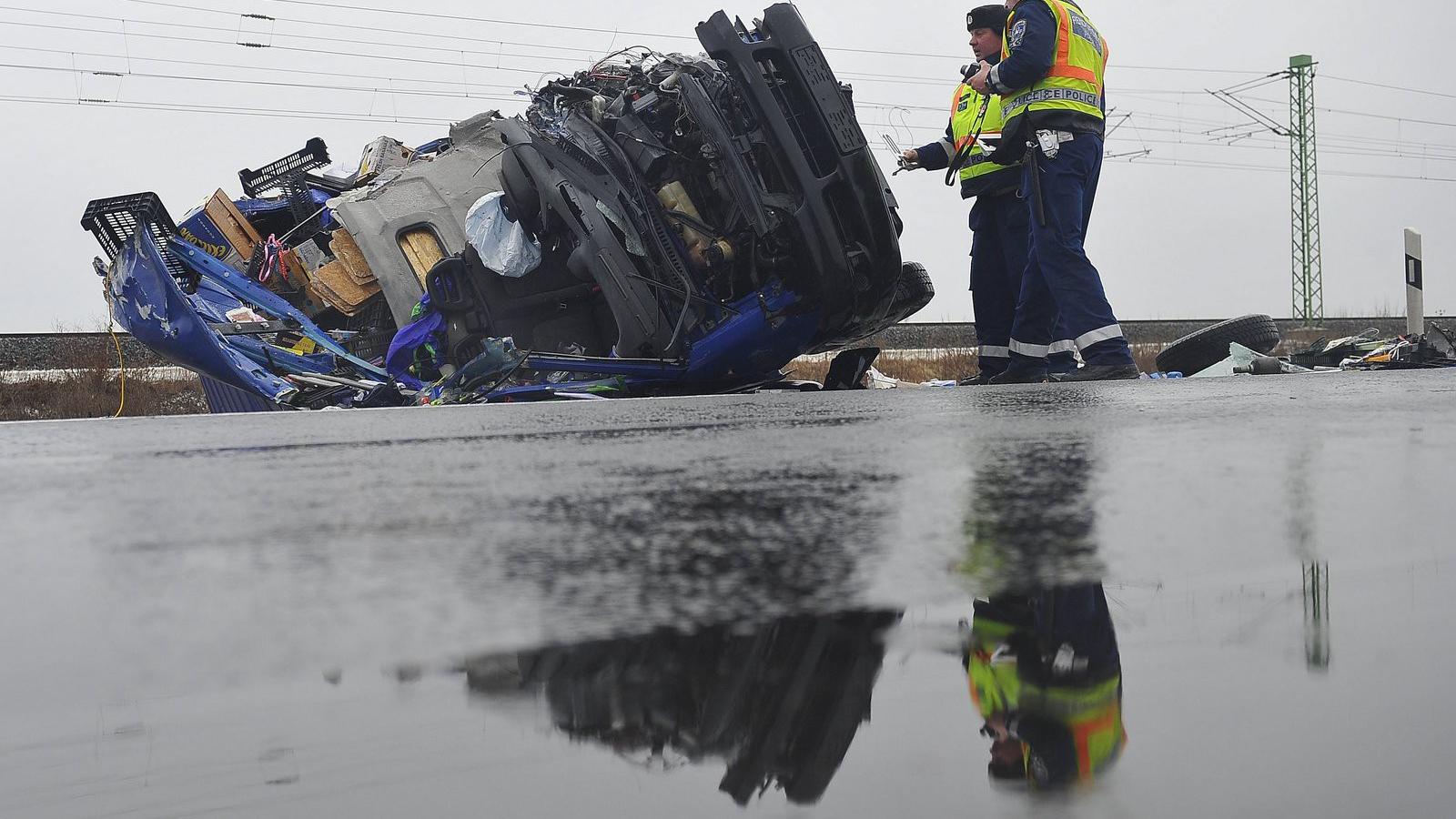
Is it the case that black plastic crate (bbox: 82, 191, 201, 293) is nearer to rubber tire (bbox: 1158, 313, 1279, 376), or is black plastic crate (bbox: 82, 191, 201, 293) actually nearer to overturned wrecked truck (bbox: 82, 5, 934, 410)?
overturned wrecked truck (bbox: 82, 5, 934, 410)

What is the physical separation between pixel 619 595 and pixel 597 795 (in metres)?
0.37

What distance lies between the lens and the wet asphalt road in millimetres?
404

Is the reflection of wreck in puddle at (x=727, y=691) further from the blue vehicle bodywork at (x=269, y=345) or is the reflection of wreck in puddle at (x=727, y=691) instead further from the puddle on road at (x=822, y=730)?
the blue vehicle bodywork at (x=269, y=345)

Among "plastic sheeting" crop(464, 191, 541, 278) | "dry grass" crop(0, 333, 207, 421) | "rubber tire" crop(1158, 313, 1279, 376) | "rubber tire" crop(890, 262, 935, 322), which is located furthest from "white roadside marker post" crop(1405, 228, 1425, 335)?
"dry grass" crop(0, 333, 207, 421)

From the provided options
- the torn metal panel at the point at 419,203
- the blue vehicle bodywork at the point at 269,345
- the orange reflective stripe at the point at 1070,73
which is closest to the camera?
the orange reflective stripe at the point at 1070,73

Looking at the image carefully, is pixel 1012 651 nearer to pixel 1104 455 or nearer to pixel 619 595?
pixel 619 595

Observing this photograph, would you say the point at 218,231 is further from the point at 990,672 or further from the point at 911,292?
the point at 990,672

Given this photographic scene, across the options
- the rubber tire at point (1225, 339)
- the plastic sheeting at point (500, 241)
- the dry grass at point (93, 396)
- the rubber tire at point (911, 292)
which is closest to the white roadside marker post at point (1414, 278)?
the rubber tire at point (1225, 339)

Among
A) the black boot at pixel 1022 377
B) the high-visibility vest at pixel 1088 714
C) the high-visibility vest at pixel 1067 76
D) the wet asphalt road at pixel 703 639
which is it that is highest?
the high-visibility vest at pixel 1067 76

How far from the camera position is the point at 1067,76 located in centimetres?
578

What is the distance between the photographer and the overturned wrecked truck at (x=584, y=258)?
629cm

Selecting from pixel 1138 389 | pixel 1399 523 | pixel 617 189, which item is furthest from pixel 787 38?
pixel 1399 523

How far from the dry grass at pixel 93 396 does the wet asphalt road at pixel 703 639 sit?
10134 mm

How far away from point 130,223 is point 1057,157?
5.33 metres
